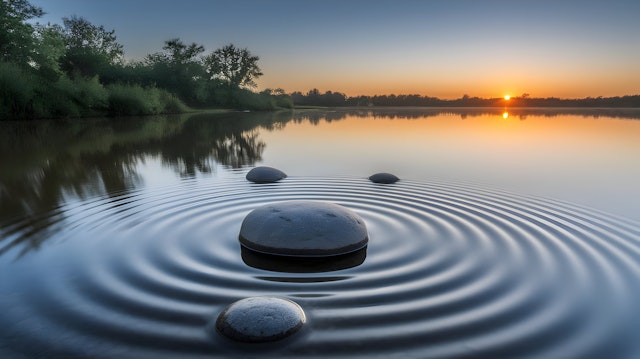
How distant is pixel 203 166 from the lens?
1412cm

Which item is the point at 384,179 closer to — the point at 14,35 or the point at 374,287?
the point at 374,287

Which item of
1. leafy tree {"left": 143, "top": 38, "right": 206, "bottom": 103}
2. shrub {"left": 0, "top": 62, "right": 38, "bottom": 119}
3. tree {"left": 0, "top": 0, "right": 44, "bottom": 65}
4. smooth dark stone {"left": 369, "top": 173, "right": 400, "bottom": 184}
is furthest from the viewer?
leafy tree {"left": 143, "top": 38, "right": 206, "bottom": 103}

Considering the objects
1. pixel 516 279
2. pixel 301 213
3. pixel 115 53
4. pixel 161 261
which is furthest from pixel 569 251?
pixel 115 53

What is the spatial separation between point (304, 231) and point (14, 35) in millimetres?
52977

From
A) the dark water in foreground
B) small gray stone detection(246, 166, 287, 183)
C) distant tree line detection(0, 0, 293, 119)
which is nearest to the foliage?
distant tree line detection(0, 0, 293, 119)

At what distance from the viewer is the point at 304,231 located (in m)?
5.93

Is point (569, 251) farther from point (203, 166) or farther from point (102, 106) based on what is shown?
point (102, 106)

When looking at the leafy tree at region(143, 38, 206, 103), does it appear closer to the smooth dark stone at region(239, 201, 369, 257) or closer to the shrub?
the shrub

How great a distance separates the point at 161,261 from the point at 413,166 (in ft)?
35.7

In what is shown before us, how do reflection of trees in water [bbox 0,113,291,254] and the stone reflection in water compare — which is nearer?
the stone reflection in water

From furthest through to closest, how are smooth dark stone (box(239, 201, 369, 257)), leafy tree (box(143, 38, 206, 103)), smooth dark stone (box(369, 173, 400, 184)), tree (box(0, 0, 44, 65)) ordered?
leafy tree (box(143, 38, 206, 103)) < tree (box(0, 0, 44, 65)) < smooth dark stone (box(369, 173, 400, 184)) < smooth dark stone (box(239, 201, 369, 257))

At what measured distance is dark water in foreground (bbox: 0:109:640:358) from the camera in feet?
12.5

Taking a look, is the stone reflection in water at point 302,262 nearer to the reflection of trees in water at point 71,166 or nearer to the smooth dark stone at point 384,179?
the reflection of trees in water at point 71,166

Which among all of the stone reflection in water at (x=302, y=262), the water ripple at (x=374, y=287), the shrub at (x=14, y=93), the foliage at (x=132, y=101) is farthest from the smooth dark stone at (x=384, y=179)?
the foliage at (x=132, y=101)
